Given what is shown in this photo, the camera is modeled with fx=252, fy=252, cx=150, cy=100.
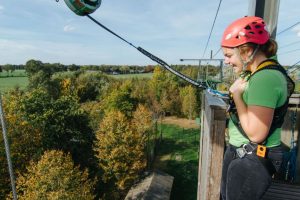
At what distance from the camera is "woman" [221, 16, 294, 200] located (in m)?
1.59

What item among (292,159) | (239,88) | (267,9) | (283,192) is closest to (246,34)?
(239,88)

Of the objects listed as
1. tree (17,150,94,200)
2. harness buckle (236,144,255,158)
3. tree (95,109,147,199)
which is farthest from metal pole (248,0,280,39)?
tree (95,109,147,199)

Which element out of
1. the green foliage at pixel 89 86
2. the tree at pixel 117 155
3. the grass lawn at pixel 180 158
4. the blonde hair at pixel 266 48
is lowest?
the grass lawn at pixel 180 158

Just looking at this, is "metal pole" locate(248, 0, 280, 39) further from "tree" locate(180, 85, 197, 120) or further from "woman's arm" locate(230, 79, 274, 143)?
"tree" locate(180, 85, 197, 120)

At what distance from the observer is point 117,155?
18.8 metres

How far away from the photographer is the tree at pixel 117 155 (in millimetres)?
18781

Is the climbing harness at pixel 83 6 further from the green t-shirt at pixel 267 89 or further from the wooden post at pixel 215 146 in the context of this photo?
the green t-shirt at pixel 267 89

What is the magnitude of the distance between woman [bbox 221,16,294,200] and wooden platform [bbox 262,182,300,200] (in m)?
0.93

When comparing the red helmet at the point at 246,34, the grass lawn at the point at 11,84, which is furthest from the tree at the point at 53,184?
the grass lawn at the point at 11,84

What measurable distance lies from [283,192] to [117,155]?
16925 mm

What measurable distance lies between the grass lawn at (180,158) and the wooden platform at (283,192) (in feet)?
61.7

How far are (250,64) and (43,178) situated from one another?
13.9 m

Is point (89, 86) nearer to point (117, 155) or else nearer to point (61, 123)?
point (61, 123)

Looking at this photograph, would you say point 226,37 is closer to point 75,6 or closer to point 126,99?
point 75,6
